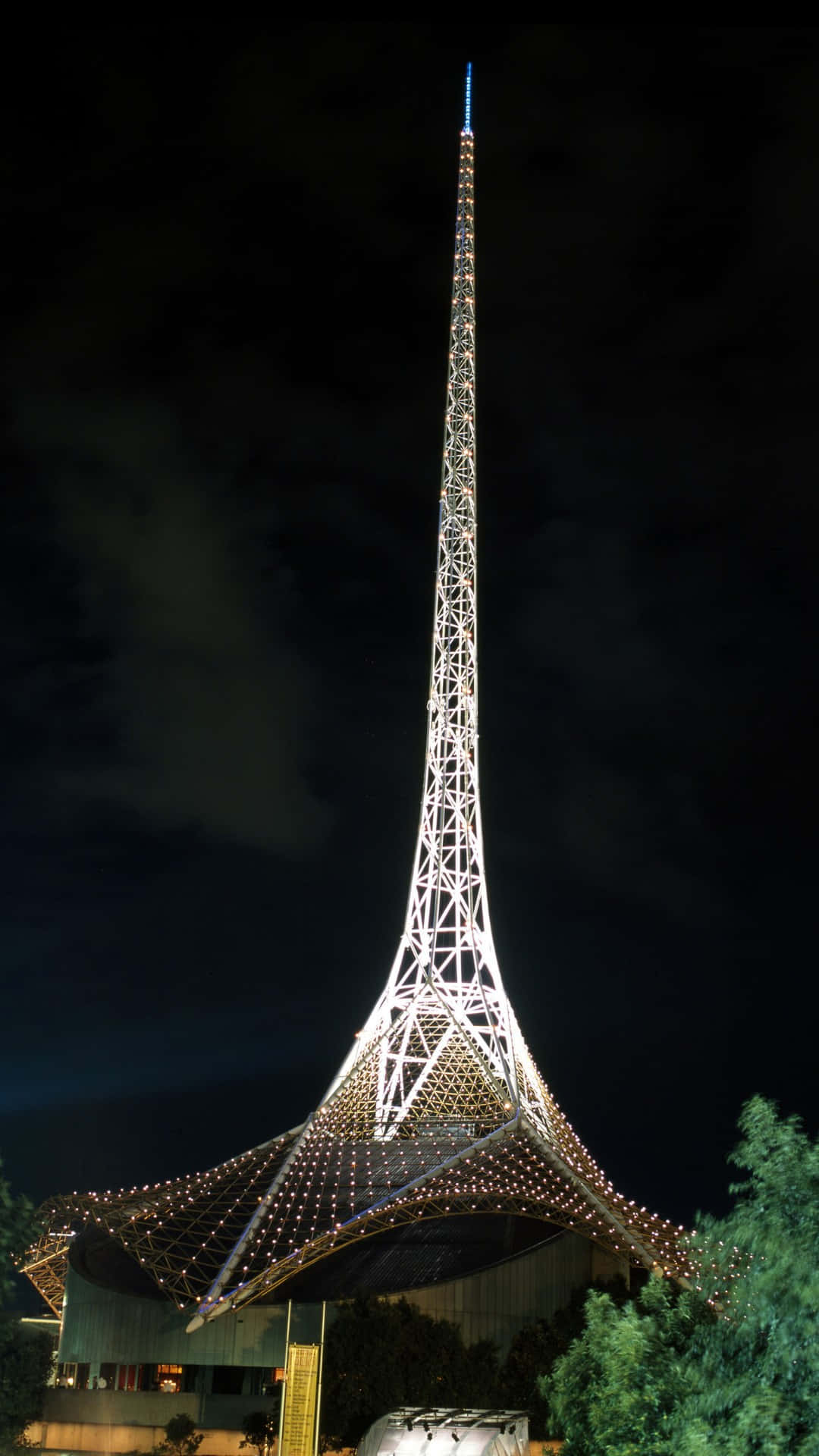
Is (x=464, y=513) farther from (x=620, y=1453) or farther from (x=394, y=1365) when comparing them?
(x=620, y=1453)

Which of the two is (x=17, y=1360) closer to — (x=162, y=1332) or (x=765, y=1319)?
(x=162, y=1332)

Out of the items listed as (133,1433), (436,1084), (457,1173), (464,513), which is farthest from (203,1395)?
(464,513)

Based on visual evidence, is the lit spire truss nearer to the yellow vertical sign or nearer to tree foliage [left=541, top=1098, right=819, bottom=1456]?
the yellow vertical sign

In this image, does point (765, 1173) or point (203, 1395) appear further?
point (203, 1395)

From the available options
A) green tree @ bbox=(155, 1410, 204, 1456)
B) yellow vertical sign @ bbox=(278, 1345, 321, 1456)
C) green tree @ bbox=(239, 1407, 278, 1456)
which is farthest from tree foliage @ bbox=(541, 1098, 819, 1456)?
green tree @ bbox=(155, 1410, 204, 1456)

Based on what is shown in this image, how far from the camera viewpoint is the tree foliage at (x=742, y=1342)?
52.1 feet

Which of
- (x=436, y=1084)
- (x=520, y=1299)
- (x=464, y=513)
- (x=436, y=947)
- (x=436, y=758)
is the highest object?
(x=464, y=513)

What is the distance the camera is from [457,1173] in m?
37.7

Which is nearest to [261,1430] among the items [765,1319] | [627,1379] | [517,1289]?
[517,1289]

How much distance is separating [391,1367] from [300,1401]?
316cm

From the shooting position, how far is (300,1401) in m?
30.6

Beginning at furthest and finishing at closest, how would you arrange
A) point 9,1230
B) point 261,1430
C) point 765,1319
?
point 261,1430 → point 9,1230 → point 765,1319

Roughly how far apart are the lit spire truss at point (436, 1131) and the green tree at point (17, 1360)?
10.9 ft

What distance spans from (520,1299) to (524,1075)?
26.9 feet
